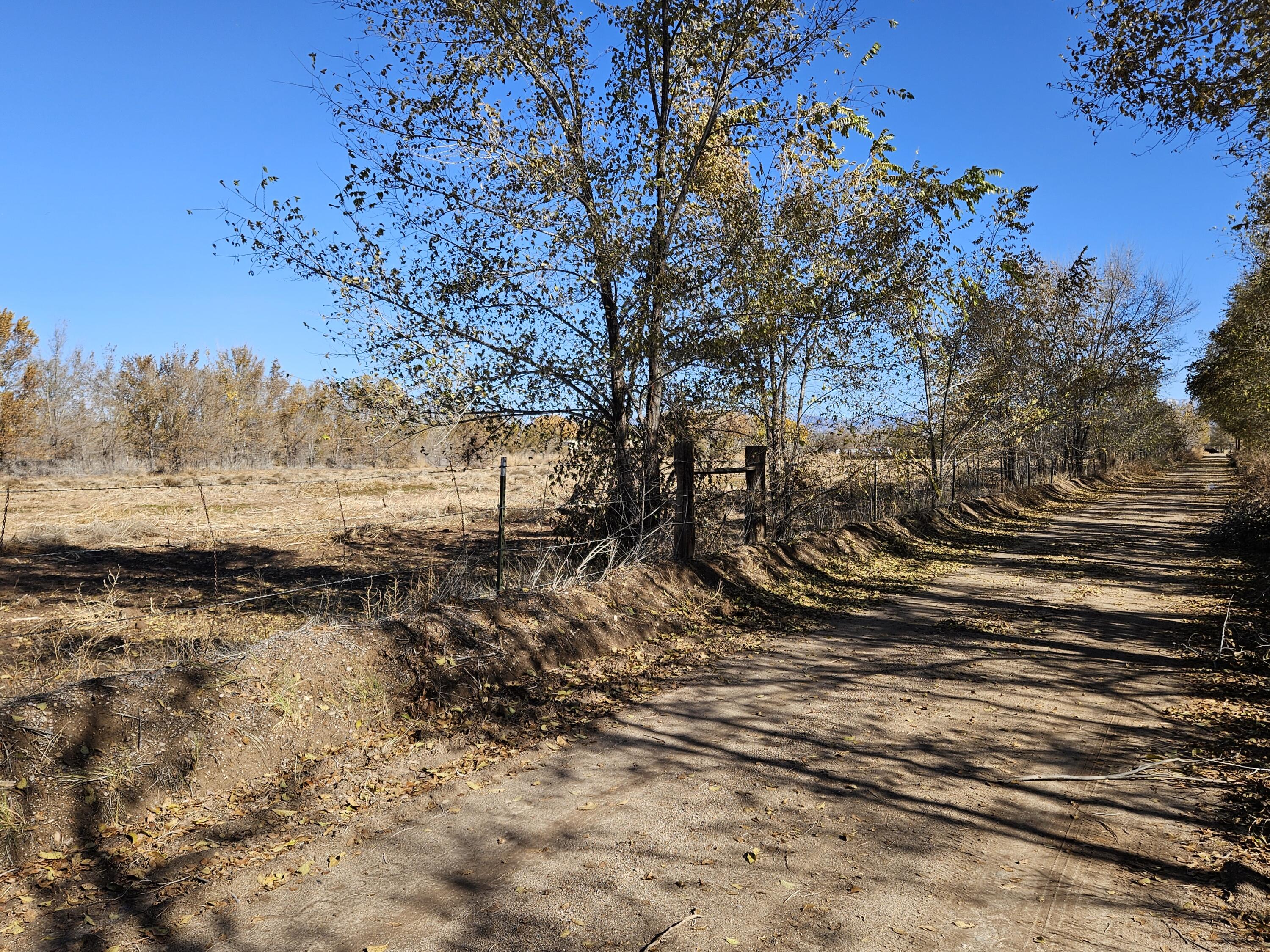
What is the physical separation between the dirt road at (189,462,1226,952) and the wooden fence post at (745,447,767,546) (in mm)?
5275

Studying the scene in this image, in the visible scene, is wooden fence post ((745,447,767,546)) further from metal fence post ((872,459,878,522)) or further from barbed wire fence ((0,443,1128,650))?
metal fence post ((872,459,878,522))

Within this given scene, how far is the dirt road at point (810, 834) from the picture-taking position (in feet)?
10.5

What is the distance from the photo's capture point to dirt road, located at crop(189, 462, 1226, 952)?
10.5 feet

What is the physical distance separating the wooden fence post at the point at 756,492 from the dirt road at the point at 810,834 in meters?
5.28

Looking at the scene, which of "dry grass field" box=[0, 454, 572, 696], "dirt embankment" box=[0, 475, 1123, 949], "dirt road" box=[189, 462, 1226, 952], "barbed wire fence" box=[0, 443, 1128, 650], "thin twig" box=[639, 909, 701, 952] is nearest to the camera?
"thin twig" box=[639, 909, 701, 952]

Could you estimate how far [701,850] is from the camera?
3.86 metres

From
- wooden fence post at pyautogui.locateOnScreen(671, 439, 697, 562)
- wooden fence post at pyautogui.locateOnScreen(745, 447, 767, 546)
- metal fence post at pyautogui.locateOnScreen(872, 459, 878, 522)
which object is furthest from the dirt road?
metal fence post at pyautogui.locateOnScreen(872, 459, 878, 522)

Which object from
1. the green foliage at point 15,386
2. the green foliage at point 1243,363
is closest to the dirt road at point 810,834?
the green foliage at point 1243,363

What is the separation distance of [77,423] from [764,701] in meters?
71.1

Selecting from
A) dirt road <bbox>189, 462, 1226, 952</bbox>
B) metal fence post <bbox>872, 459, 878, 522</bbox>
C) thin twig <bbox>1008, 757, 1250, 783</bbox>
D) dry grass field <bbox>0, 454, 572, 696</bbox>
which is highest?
metal fence post <bbox>872, 459, 878, 522</bbox>

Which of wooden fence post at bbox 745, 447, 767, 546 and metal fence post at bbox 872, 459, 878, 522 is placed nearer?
wooden fence post at bbox 745, 447, 767, 546

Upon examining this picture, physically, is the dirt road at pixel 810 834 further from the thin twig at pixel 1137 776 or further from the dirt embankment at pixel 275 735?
the dirt embankment at pixel 275 735

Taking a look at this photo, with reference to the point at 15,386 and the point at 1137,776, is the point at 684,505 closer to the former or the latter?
the point at 1137,776

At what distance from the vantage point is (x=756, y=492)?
12.4m
